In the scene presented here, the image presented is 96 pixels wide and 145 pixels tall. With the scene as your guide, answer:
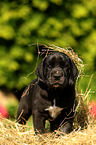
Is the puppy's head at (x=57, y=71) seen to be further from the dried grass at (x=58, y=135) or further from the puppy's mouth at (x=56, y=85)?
the dried grass at (x=58, y=135)

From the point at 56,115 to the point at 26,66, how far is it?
3.83 metres

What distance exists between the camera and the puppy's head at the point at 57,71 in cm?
373

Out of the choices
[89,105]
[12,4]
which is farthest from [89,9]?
[89,105]

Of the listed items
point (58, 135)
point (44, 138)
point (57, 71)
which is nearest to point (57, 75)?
point (57, 71)

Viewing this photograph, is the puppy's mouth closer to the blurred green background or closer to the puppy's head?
the puppy's head

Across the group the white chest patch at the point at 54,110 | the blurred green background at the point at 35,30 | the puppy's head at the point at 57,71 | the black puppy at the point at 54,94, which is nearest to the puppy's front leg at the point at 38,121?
the black puppy at the point at 54,94

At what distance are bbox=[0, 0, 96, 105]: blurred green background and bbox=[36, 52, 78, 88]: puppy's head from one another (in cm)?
335

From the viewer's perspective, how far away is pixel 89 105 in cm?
498

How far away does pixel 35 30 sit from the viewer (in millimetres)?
7535

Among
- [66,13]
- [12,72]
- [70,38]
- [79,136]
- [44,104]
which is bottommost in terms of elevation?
[79,136]

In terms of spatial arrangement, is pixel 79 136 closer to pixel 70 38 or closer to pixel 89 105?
pixel 89 105

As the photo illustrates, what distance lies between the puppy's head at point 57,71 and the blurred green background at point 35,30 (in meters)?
3.35

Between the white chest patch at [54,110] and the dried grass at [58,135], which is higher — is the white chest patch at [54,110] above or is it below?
above

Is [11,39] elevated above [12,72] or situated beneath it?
elevated above
